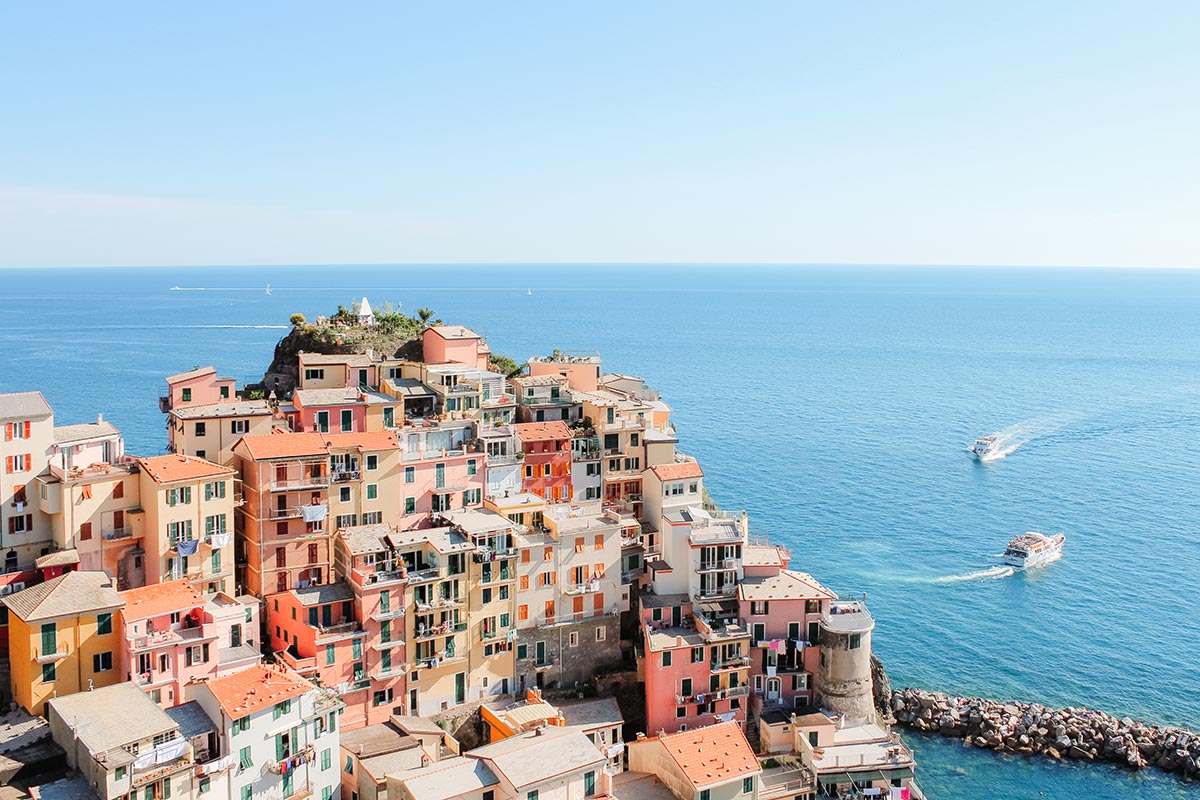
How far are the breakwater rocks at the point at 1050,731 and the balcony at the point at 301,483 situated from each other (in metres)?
29.5

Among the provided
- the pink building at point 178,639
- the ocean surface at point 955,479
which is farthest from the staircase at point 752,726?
the pink building at point 178,639

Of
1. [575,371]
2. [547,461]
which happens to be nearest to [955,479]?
[575,371]

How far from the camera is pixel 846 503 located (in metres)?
82.2

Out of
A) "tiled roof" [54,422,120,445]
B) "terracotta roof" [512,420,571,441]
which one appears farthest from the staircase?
"tiled roof" [54,422,120,445]

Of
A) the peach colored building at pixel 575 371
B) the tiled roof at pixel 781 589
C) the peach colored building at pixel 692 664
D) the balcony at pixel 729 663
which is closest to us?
the peach colored building at pixel 692 664

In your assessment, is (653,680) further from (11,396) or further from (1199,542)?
(1199,542)

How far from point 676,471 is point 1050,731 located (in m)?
21.6

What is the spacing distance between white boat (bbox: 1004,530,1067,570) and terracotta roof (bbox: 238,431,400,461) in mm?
45016

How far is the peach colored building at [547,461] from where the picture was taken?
5081cm

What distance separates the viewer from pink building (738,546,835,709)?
45.8m

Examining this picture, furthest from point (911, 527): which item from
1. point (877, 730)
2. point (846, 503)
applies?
point (877, 730)

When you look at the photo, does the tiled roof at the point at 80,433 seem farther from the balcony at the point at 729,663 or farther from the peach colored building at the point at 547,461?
the balcony at the point at 729,663

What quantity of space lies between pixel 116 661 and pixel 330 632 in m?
7.60

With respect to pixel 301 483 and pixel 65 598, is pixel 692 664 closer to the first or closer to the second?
pixel 301 483
